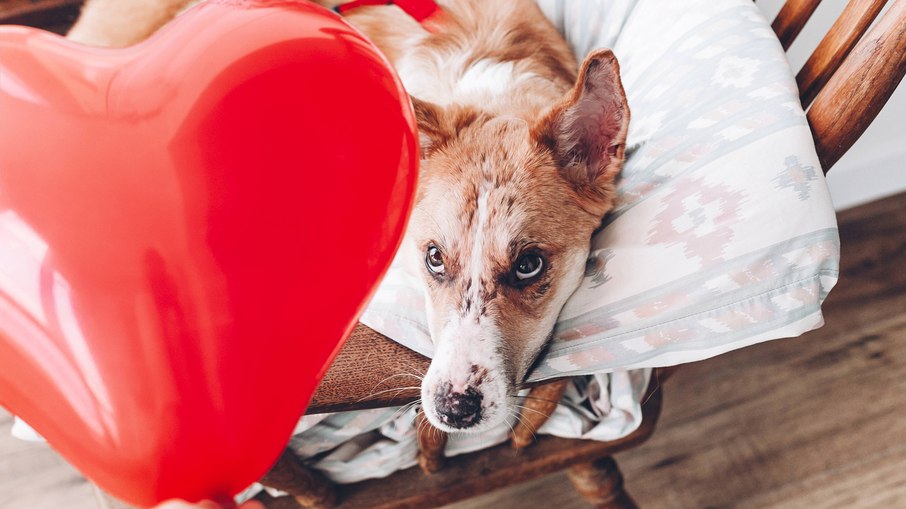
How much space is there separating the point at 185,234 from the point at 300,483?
65cm

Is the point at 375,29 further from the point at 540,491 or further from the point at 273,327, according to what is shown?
the point at 540,491

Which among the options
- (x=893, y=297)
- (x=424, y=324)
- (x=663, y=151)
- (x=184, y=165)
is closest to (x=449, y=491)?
(x=424, y=324)

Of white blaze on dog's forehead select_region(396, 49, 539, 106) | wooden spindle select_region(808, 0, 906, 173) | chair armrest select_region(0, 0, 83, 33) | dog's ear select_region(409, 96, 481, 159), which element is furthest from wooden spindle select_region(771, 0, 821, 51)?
→ chair armrest select_region(0, 0, 83, 33)

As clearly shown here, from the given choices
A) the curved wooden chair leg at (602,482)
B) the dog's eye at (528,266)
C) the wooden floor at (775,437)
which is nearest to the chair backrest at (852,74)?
the dog's eye at (528,266)

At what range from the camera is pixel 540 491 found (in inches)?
63.2

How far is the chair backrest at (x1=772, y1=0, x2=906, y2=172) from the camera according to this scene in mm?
683

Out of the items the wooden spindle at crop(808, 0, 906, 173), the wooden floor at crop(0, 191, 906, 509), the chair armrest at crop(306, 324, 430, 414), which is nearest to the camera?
the wooden spindle at crop(808, 0, 906, 173)

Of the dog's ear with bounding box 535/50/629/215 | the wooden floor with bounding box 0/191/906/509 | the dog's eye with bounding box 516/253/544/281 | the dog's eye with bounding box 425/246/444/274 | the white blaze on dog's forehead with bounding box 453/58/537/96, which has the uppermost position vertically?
the dog's ear with bounding box 535/50/629/215

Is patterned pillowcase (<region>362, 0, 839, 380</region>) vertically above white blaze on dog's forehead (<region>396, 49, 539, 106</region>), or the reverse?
patterned pillowcase (<region>362, 0, 839, 380</region>)

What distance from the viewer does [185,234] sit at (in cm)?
52

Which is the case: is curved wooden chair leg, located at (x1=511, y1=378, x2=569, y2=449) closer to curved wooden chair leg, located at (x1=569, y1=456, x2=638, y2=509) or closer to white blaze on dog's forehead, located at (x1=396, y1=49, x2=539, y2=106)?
curved wooden chair leg, located at (x1=569, y1=456, x2=638, y2=509)

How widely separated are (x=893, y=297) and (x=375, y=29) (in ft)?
5.60

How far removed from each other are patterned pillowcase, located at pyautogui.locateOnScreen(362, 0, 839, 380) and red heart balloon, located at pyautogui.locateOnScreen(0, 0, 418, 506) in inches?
13.2

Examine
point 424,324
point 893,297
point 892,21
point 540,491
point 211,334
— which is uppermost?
point 892,21
